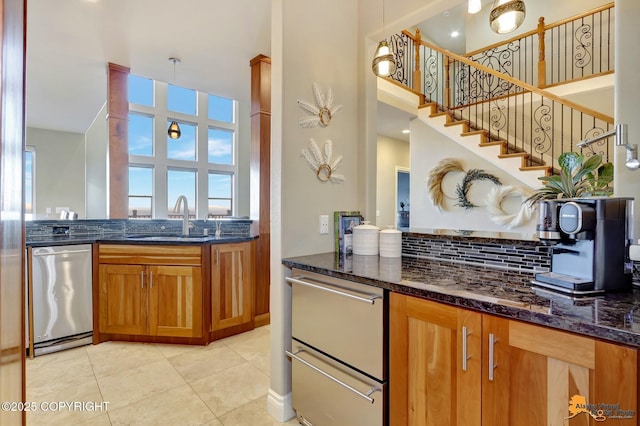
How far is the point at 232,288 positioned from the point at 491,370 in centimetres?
246

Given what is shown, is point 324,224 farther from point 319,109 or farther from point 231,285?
point 231,285

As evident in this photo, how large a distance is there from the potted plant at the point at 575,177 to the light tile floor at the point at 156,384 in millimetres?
1849

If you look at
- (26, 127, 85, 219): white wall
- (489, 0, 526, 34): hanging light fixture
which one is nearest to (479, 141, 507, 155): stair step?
(489, 0, 526, 34): hanging light fixture

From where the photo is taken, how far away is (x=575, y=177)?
1312mm

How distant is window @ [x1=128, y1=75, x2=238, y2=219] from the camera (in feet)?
26.5

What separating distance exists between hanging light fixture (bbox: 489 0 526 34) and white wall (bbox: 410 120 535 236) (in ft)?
12.6

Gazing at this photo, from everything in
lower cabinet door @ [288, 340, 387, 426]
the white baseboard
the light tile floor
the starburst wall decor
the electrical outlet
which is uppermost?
the starburst wall decor

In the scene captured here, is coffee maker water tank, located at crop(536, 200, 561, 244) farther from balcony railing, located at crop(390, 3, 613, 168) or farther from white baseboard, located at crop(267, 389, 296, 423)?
balcony railing, located at crop(390, 3, 613, 168)

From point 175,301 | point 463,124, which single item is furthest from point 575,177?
point 463,124

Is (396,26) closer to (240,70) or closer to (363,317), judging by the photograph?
(363,317)

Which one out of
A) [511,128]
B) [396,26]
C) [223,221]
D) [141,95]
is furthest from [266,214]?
[141,95]

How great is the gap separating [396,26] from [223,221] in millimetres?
2670

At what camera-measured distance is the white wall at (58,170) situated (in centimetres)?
713

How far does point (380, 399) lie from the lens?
1.31 metres
